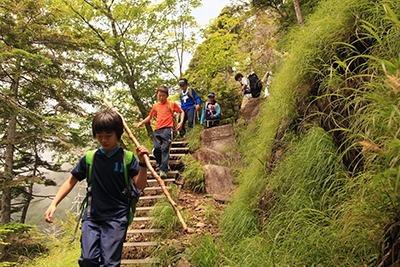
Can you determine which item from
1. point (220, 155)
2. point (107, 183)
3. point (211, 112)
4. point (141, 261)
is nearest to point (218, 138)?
point (220, 155)

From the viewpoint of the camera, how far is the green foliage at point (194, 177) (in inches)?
232

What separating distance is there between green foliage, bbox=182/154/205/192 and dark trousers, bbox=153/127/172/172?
67cm

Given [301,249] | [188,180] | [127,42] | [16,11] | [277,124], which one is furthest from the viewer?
[127,42]

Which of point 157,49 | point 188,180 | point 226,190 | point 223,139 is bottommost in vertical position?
point 226,190

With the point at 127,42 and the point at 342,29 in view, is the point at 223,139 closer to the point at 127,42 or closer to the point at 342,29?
the point at 342,29

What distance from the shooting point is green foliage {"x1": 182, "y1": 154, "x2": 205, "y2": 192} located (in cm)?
590

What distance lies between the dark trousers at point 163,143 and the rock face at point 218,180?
3.95ft

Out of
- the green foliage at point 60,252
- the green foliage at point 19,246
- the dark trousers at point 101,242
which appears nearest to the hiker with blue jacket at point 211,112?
the green foliage at point 60,252

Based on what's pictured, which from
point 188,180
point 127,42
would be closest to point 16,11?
point 127,42

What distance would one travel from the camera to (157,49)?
10.6 metres

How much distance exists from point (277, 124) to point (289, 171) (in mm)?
1217

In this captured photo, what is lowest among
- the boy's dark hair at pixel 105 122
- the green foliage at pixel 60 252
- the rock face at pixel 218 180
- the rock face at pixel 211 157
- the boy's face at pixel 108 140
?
the green foliage at pixel 60 252

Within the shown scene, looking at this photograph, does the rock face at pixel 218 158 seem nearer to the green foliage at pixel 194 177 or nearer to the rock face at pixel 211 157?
the rock face at pixel 211 157

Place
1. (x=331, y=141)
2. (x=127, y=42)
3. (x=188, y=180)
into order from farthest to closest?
(x=127, y=42)
(x=188, y=180)
(x=331, y=141)
